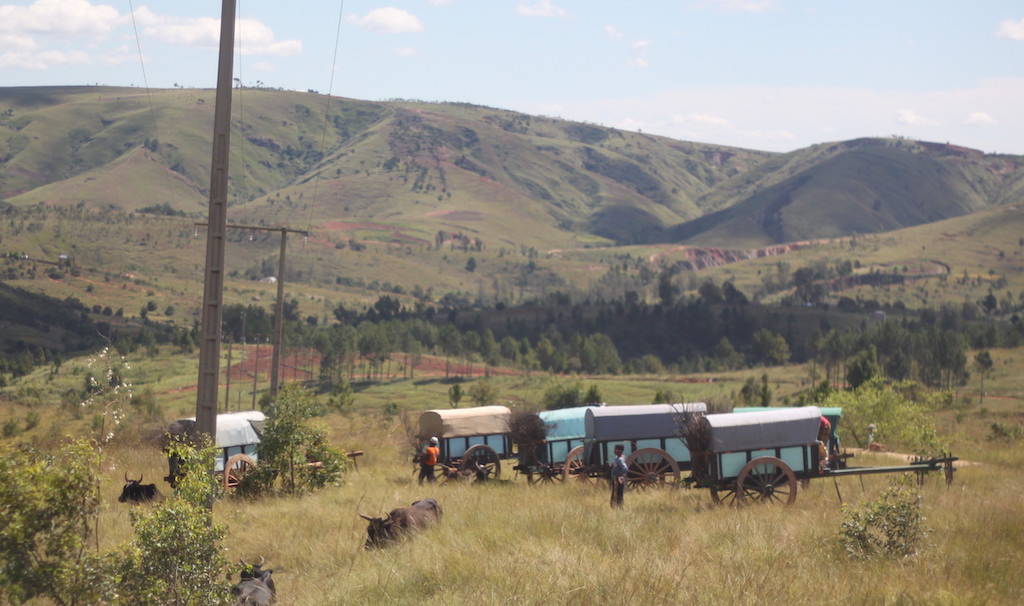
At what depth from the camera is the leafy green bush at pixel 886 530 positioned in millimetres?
13148

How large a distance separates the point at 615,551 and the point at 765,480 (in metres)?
6.23

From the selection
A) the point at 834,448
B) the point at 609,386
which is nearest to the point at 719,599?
the point at 834,448

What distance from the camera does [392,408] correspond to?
62375 millimetres

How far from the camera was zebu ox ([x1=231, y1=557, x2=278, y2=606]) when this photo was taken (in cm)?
1198

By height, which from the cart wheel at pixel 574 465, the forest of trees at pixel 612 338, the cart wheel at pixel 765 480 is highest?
the cart wheel at pixel 765 480

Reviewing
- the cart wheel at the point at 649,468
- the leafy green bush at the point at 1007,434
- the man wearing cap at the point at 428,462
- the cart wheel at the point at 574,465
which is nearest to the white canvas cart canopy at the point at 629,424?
the cart wheel at the point at 649,468

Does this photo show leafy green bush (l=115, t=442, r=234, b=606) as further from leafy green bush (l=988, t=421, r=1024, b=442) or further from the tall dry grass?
leafy green bush (l=988, t=421, r=1024, b=442)

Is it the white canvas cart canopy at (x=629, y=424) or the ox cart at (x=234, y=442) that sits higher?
the white canvas cart canopy at (x=629, y=424)

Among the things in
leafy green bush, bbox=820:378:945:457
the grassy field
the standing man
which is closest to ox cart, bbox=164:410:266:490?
the grassy field

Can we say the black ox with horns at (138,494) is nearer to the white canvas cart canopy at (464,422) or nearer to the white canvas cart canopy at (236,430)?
the white canvas cart canopy at (236,430)

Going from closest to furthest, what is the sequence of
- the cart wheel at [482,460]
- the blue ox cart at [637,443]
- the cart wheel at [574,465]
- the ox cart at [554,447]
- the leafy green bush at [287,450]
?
the blue ox cart at [637,443]
the leafy green bush at [287,450]
the cart wheel at [574,465]
the cart wheel at [482,460]
the ox cart at [554,447]

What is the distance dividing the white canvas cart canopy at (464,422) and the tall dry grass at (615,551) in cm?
332

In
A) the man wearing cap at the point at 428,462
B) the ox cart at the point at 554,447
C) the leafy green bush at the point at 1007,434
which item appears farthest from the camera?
the leafy green bush at the point at 1007,434

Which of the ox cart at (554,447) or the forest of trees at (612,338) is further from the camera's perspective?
the forest of trees at (612,338)
